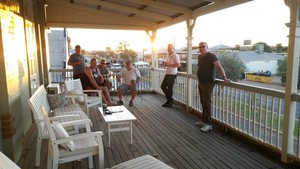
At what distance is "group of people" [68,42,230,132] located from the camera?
169 inches

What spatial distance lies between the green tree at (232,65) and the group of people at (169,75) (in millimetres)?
544

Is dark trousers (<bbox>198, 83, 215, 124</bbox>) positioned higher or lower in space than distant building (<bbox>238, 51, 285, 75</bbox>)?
lower

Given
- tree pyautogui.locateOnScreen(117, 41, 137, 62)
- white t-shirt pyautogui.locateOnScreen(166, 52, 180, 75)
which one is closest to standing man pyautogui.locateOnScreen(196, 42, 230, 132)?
white t-shirt pyautogui.locateOnScreen(166, 52, 180, 75)

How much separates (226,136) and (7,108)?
10.7 feet

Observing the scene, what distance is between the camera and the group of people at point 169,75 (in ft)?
14.1

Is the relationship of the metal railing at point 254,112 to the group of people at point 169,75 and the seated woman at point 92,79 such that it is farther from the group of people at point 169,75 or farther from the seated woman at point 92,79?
the seated woman at point 92,79

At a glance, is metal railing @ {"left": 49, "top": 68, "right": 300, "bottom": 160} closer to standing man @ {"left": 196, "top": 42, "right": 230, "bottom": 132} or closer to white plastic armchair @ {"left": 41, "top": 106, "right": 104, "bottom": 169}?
standing man @ {"left": 196, "top": 42, "right": 230, "bottom": 132}

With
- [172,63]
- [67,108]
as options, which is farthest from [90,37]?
[67,108]

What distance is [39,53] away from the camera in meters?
6.28

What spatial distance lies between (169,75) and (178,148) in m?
2.84

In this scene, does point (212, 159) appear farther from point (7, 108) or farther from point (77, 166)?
point (7, 108)

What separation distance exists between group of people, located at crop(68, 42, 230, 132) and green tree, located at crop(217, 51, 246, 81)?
1.78ft

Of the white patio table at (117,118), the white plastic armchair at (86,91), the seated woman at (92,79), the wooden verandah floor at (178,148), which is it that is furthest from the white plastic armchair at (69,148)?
the seated woman at (92,79)

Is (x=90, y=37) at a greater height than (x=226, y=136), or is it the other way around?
(x=90, y=37)
